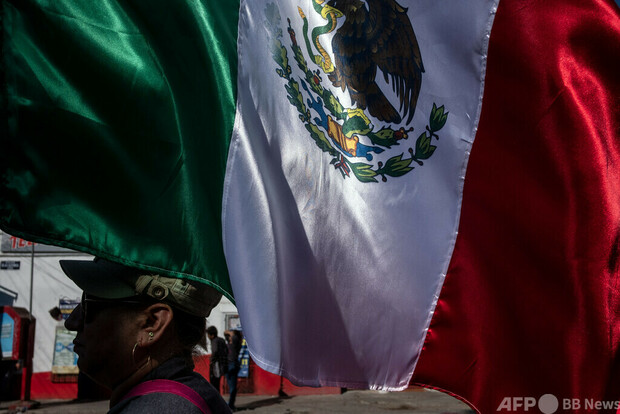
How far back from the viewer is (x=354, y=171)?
264cm

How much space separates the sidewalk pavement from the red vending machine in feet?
2.06

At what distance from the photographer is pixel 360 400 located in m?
17.2

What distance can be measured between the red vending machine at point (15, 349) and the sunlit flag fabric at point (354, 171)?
1597 centimetres

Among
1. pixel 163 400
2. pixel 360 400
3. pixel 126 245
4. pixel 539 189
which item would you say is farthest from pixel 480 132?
pixel 360 400

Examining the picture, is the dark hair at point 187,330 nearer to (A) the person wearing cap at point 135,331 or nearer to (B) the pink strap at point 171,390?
(A) the person wearing cap at point 135,331

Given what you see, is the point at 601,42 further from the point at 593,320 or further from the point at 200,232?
the point at 200,232

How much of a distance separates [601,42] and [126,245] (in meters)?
2.13

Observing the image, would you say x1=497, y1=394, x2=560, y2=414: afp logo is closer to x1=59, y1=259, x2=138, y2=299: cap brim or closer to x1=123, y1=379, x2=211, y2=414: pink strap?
x1=123, y1=379, x2=211, y2=414: pink strap

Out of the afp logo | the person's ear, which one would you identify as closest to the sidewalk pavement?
the afp logo

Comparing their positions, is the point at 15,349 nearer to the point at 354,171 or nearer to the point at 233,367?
the point at 233,367

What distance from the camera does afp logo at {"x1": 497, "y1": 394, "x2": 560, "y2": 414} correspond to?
2521mm

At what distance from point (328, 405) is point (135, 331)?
48.0 feet

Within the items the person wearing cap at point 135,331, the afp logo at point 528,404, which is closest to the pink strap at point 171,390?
the person wearing cap at point 135,331

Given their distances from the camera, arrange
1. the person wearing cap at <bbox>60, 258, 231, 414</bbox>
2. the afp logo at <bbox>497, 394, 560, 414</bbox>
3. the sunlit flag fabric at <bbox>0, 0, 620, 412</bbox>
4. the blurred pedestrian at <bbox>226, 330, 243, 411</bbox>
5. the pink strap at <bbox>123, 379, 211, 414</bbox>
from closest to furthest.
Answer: the pink strap at <bbox>123, 379, 211, 414</bbox> < the person wearing cap at <bbox>60, 258, 231, 414</bbox> < the sunlit flag fabric at <bbox>0, 0, 620, 412</bbox> < the afp logo at <bbox>497, 394, 560, 414</bbox> < the blurred pedestrian at <bbox>226, 330, 243, 411</bbox>
